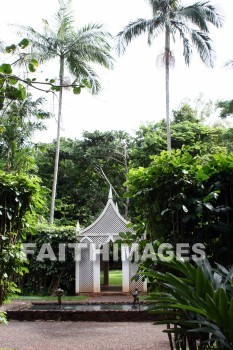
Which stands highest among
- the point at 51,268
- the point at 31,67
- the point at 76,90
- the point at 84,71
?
the point at 84,71

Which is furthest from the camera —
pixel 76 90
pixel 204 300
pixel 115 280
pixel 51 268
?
pixel 115 280

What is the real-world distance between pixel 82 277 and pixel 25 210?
9118mm

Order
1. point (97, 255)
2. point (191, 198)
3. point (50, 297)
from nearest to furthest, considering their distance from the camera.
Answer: point (191, 198), point (50, 297), point (97, 255)

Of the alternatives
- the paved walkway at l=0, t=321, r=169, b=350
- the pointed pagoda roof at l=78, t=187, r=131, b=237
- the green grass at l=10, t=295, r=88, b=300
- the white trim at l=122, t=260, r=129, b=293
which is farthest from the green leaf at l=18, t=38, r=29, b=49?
the white trim at l=122, t=260, r=129, b=293

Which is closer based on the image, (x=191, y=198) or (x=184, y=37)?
(x=191, y=198)

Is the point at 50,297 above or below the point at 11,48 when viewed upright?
below

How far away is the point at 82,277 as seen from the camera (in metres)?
13.9

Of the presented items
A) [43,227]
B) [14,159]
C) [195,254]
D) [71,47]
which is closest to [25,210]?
[195,254]

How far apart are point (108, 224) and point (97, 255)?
1108 mm

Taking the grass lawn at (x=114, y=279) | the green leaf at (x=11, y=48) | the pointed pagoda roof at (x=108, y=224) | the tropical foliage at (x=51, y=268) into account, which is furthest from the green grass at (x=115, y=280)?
the green leaf at (x=11, y=48)

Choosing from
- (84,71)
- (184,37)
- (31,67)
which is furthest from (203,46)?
(31,67)

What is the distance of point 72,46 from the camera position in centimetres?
1738

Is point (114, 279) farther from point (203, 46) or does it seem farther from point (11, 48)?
point (11, 48)

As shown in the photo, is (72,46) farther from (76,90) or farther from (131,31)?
(76,90)
